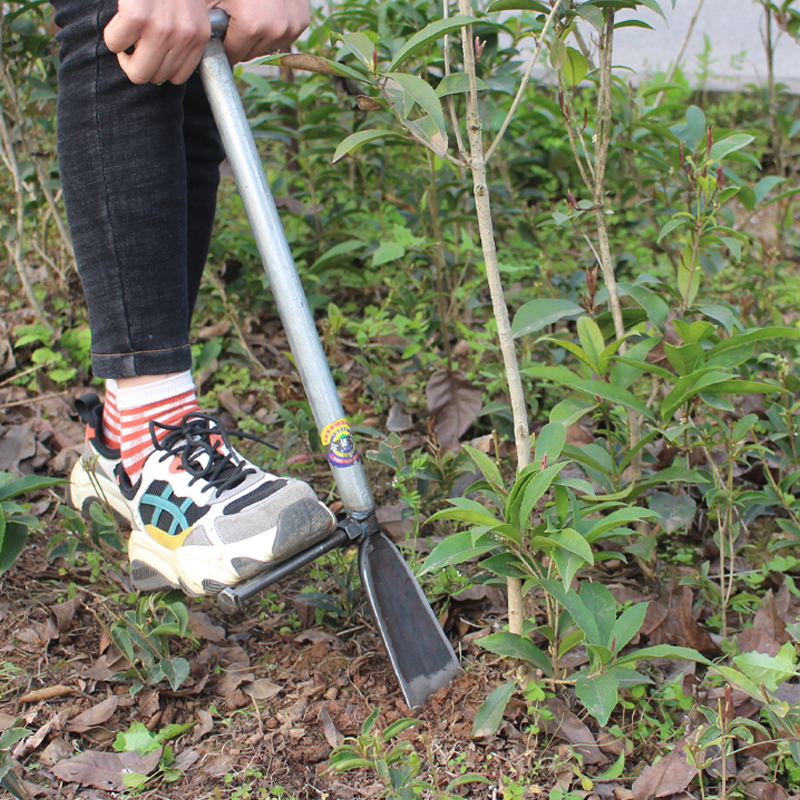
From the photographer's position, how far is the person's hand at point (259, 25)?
1.48m

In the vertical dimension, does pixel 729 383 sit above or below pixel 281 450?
above

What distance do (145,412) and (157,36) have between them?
28.2 inches

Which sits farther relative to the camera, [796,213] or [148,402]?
[796,213]

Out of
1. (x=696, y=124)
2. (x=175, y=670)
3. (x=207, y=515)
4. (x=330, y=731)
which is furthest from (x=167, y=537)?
(x=696, y=124)

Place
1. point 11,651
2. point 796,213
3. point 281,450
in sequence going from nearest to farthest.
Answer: point 11,651 < point 281,450 < point 796,213

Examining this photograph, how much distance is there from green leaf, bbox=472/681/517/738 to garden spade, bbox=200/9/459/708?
5.9 inches

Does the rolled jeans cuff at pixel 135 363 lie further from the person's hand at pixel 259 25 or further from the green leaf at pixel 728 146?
the green leaf at pixel 728 146

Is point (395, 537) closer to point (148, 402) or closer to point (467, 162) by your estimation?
point (148, 402)

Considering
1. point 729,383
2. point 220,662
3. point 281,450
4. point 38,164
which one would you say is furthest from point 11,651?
point 38,164

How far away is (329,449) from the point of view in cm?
149

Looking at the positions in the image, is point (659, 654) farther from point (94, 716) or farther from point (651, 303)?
point (94, 716)

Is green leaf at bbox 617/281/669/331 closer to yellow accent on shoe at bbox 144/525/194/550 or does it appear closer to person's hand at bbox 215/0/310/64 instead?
person's hand at bbox 215/0/310/64

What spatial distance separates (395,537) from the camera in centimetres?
176

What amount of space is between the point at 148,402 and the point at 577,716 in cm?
103
